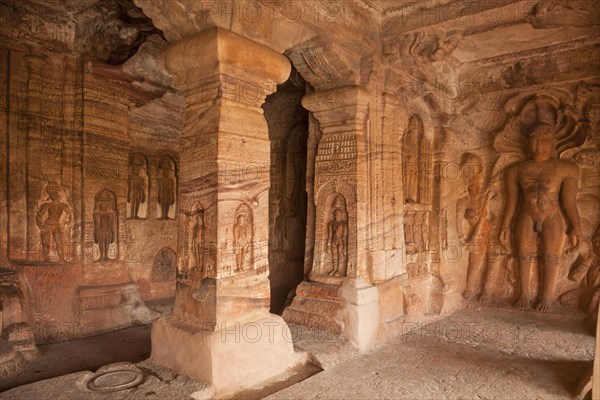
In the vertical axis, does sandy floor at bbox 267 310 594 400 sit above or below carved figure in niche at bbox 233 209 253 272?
below

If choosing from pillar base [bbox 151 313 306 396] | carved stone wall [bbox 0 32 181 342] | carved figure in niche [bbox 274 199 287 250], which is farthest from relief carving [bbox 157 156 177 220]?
pillar base [bbox 151 313 306 396]

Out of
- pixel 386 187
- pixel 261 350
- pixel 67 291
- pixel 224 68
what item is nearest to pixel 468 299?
pixel 386 187

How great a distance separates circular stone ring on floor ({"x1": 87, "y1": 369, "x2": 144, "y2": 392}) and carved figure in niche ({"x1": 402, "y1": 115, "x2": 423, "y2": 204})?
370 centimetres

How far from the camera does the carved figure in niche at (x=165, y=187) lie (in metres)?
7.10

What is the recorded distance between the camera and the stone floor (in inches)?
127

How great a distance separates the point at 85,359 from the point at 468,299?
4999mm

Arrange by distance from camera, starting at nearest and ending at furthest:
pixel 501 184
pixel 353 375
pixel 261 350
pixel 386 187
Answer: pixel 261 350, pixel 353 375, pixel 386 187, pixel 501 184

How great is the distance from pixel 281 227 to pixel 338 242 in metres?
1.94

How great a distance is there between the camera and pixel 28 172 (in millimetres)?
5074

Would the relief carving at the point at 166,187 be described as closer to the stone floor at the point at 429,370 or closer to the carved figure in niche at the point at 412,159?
the stone floor at the point at 429,370

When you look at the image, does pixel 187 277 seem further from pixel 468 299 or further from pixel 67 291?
pixel 468 299

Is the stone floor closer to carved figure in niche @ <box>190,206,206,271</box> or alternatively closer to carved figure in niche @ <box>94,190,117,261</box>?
carved figure in niche @ <box>190,206,206,271</box>

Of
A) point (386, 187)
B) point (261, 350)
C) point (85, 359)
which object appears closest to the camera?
point (261, 350)

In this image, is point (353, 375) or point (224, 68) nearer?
point (224, 68)
